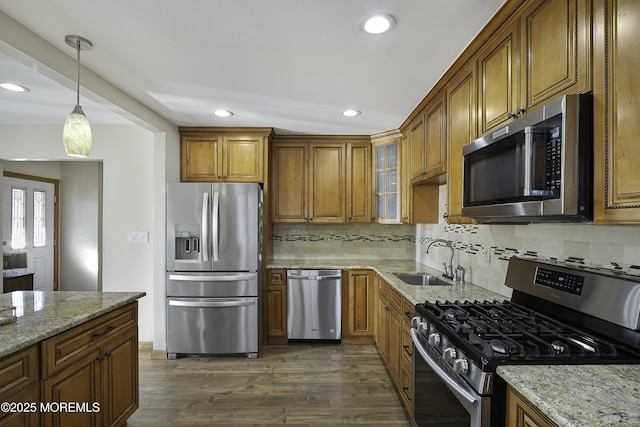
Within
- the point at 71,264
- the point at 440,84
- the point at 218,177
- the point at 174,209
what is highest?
the point at 440,84

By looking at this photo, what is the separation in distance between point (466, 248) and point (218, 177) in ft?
8.69

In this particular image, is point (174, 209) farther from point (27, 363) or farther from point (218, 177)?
point (27, 363)

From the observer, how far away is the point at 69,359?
162 centimetres

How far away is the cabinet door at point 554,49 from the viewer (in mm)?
1145

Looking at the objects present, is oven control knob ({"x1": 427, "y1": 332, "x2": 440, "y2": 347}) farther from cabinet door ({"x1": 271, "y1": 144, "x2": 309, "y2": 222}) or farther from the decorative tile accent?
the decorative tile accent

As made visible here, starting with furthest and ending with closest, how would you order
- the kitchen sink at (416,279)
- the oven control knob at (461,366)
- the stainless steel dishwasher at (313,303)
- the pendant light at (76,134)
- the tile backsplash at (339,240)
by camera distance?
the tile backsplash at (339,240) < the stainless steel dishwasher at (313,303) < the kitchen sink at (416,279) < the pendant light at (76,134) < the oven control knob at (461,366)

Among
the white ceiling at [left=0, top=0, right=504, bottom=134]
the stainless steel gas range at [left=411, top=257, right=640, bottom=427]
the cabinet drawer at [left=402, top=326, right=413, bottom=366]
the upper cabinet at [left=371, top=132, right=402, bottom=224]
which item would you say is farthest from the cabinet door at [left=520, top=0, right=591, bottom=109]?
the upper cabinet at [left=371, top=132, right=402, bottom=224]

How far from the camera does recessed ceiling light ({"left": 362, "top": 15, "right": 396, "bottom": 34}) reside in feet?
5.41

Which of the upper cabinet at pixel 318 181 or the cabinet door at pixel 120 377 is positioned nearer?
the cabinet door at pixel 120 377

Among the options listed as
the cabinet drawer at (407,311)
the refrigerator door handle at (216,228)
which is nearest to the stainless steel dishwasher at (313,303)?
the refrigerator door handle at (216,228)

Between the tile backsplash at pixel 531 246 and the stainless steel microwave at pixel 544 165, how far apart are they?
14.7 inches

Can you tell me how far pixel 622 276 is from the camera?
51.1 inches

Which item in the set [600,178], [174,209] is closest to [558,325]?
[600,178]

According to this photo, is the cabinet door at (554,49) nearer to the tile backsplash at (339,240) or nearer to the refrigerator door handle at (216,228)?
the refrigerator door handle at (216,228)
